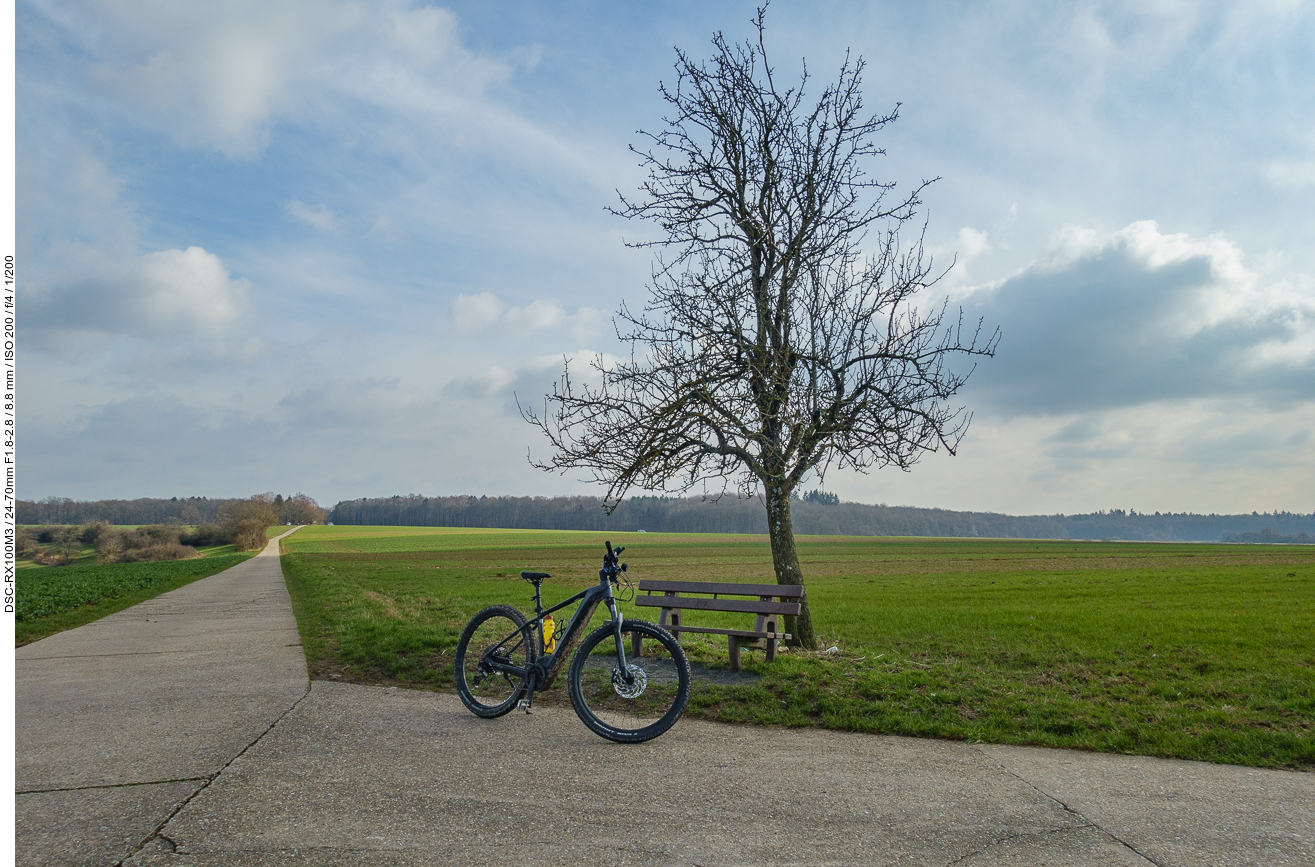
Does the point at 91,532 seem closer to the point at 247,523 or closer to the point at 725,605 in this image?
Answer: the point at 247,523

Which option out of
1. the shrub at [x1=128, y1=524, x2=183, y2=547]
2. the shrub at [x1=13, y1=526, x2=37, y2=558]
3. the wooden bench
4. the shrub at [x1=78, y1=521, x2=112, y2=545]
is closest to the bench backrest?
the wooden bench

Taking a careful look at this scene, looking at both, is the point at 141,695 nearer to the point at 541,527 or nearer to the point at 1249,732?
the point at 1249,732

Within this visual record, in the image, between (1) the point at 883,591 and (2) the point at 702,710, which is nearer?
(2) the point at 702,710

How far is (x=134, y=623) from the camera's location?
13938 mm

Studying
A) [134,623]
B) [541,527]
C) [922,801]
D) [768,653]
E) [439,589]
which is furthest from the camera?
[541,527]

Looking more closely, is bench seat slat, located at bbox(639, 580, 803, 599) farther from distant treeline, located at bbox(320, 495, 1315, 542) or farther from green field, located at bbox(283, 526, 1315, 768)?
distant treeline, located at bbox(320, 495, 1315, 542)

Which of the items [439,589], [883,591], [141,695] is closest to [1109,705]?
[141,695]

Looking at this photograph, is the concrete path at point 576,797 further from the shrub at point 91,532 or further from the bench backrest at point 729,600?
the shrub at point 91,532

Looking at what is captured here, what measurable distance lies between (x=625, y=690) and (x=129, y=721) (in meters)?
4.12

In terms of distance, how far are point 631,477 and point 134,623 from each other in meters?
10.9

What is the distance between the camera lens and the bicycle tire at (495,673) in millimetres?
6157

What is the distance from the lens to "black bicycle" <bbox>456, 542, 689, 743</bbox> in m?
5.54

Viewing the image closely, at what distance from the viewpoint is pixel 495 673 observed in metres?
6.26

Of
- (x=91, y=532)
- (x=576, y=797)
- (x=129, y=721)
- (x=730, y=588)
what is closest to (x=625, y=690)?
(x=576, y=797)
